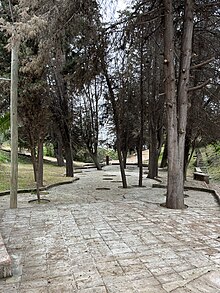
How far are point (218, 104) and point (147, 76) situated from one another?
2668mm

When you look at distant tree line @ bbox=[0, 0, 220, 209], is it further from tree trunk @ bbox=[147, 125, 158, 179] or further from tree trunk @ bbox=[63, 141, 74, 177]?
tree trunk @ bbox=[63, 141, 74, 177]

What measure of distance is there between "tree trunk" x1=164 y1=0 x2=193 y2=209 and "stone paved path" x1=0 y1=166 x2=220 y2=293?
1.72 ft

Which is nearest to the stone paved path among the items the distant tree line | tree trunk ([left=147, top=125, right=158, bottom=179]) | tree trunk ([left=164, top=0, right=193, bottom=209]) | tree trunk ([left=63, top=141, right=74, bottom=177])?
tree trunk ([left=164, top=0, right=193, bottom=209])

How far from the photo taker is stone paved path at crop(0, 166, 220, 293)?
8.23 ft

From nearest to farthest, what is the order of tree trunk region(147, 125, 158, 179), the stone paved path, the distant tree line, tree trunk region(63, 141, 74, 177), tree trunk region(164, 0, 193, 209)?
the stone paved path
the distant tree line
tree trunk region(164, 0, 193, 209)
tree trunk region(147, 125, 158, 179)
tree trunk region(63, 141, 74, 177)

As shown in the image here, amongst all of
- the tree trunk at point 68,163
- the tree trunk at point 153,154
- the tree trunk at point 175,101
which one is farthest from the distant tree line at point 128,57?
the tree trunk at point 68,163

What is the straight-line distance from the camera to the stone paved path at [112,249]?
2.51 meters

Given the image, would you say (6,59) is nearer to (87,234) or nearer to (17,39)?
(17,39)

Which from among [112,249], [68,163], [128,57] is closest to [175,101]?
[112,249]

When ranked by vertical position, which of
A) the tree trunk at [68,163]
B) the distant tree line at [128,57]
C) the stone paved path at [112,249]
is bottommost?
the stone paved path at [112,249]

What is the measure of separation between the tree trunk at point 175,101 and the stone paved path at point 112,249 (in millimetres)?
523

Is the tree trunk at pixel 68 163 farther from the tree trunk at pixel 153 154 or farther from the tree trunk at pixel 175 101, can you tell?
the tree trunk at pixel 175 101

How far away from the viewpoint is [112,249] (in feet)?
11.0

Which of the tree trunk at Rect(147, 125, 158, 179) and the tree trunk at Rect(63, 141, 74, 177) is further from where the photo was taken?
the tree trunk at Rect(63, 141, 74, 177)
